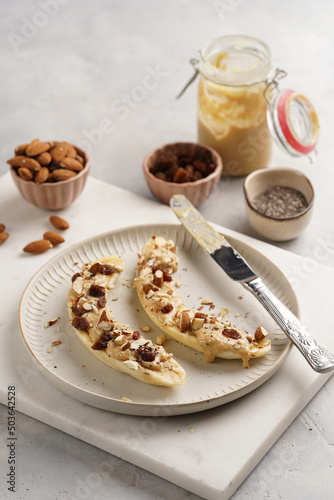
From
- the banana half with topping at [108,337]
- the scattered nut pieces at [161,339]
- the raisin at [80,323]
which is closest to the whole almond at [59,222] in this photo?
the banana half with topping at [108,337]

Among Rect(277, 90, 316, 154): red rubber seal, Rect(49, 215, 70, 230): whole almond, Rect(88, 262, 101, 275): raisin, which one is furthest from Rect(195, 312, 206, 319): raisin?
Rect(277, 90, 316, 154): red rubber seal

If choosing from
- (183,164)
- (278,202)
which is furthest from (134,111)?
(278,202)

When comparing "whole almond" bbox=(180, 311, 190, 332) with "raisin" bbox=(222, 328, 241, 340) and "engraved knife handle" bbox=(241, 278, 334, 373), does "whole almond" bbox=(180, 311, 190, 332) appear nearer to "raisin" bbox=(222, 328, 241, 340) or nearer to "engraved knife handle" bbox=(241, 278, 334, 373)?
"raisin" bbox=(222, 328, 241, 340)

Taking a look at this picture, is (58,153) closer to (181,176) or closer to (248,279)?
(181,176)

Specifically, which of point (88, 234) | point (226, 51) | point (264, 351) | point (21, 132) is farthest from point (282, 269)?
point (21, 132)

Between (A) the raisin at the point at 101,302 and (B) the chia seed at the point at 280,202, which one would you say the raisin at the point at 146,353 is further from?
(B) the chia seed at the point at 280,202

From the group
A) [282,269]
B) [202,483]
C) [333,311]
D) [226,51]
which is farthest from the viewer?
[226,51]

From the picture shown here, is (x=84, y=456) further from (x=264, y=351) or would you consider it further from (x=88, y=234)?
(x=88, y=234)
